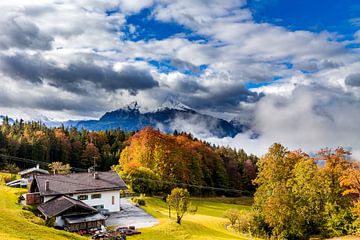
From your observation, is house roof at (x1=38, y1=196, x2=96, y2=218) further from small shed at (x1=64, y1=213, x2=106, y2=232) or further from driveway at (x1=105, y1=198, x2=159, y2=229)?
driveway at (x1=105, y1=198, x2=159, y2=229)

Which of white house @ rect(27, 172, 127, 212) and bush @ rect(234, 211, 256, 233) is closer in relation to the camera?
white house @ rect(27, 172, 127, 212)

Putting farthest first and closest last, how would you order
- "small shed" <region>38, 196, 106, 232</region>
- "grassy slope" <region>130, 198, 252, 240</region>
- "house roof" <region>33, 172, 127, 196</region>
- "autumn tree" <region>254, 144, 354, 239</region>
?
"house roof" <region>33, 172, 127, 196</region> < "autumn tree" <region>254, 144, 354, 239</region> < "small shed" <region>38, 196, 106, 232</region> < "grassy slope" <region>130, 198, 252, 240</region>

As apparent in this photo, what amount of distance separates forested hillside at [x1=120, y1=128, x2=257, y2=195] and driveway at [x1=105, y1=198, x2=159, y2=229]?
18.1 m

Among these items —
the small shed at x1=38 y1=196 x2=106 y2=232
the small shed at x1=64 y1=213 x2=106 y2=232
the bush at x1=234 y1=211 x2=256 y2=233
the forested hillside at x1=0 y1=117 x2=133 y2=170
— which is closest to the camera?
the small shed at x1=64 y1=213 x2=106 y2=232

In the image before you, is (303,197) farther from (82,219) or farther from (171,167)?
(171,167)

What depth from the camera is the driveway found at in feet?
171

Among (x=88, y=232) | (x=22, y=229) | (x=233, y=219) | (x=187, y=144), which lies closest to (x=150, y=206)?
(x=233, y=219)

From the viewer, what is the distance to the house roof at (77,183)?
56469 mm

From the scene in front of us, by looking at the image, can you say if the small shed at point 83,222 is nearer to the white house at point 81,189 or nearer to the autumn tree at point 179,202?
the white house at point 81,189

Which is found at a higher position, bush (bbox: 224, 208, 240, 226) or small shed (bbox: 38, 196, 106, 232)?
small shed (bbox: 38, 196, 106, 232)

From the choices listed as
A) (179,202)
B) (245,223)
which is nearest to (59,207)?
(179,202)

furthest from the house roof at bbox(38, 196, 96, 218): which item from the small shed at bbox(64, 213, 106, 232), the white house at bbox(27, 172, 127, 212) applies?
the white house at bbox(27, 172, 127, 212)

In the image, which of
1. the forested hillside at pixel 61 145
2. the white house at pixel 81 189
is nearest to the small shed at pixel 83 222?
the white house at pixel 81 189

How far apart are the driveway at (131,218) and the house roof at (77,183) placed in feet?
13.7
